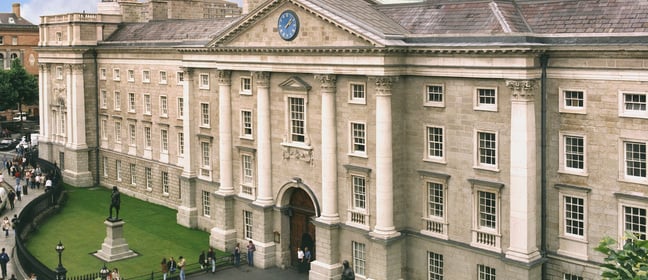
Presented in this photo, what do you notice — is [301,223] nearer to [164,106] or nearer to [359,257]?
[359,257]

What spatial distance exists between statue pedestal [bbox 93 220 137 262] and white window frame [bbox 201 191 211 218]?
8.04m

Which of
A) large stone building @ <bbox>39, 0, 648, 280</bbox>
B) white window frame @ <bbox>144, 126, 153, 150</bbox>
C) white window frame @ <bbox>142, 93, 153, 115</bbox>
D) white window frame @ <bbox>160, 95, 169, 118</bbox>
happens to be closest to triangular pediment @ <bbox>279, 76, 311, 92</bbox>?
large stone building @ <bbox>39, 0, 648, 280</bbox>

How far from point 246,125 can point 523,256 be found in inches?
877

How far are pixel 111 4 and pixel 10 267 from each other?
38963 mm

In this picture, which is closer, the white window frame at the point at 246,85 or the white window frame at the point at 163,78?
the white window frame at the point at 246,85

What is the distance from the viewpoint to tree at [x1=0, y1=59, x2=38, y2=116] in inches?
4540

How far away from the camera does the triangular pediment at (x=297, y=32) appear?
4331 centimetres

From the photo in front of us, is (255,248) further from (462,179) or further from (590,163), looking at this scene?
(590,163)

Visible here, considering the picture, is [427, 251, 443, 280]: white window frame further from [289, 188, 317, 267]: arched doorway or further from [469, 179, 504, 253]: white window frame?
[289, 188, 317, 267]: arched doorway

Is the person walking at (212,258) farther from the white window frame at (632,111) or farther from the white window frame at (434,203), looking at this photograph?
the white window frame at (632,111)

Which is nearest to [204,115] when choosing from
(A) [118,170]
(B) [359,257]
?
(B) [359,257]

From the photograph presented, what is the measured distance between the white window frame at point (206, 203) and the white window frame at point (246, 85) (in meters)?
10.4

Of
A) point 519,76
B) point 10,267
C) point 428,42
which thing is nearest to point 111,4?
point 10,267

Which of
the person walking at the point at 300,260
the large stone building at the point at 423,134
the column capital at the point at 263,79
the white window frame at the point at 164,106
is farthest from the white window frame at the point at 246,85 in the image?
the white window frame at the point at 164,106
